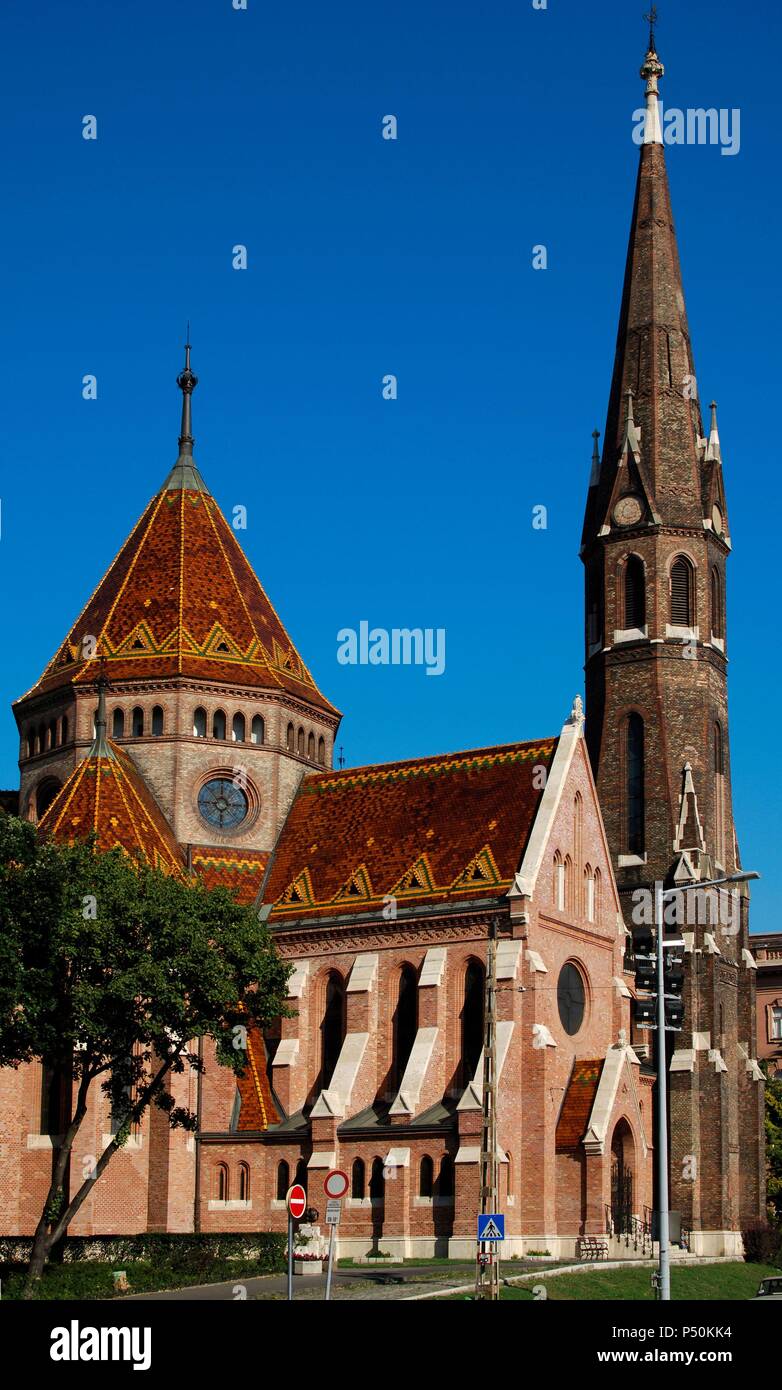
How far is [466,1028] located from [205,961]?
14513 millimetres

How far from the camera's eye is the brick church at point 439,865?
56562 mm

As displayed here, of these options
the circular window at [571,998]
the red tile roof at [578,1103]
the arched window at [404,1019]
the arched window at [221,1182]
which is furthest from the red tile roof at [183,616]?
the red tile roof at [578,1103]

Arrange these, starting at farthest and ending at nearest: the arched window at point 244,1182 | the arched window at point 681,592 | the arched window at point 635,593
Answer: the arched window at point 635,593, the arched window at point 681,592, the arched window at point 244,1182

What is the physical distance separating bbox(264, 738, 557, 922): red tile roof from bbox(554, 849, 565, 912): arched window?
1441mm

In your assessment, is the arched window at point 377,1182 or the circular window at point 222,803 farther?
the circular window at point 222,803

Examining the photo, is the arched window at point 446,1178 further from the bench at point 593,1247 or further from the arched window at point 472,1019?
the bench at point 593,1247

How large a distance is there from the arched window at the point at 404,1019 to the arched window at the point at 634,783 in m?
16.0

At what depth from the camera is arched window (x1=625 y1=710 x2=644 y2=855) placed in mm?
74062

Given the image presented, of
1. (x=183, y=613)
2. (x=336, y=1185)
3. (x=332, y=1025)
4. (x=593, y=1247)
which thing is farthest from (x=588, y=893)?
(x=336, y=1185)

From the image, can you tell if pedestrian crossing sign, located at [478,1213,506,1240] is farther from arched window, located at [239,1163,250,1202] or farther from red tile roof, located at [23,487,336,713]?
red tile roof, located at [23,487,336,713]

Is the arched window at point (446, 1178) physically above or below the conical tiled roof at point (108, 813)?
below

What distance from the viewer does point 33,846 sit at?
45.6 meters

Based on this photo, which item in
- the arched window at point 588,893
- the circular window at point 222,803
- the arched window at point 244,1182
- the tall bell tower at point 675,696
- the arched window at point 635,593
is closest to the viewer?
the arched window at point 244,1182

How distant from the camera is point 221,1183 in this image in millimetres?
60000
